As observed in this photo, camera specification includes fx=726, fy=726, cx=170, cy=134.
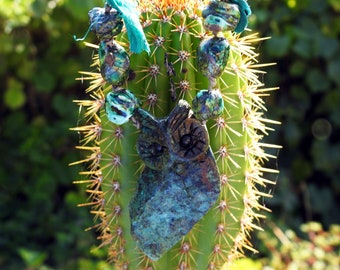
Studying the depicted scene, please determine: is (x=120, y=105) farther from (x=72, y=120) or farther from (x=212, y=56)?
(x=72, y=120)

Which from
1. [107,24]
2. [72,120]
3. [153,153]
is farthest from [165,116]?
[72,120]

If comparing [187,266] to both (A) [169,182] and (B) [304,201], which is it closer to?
(A) [169,182]

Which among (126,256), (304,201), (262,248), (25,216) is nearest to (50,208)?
(25,216)

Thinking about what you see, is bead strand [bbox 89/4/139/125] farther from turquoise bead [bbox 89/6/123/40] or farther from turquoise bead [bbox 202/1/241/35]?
turquoise bead [bbox 202/1/241/35]

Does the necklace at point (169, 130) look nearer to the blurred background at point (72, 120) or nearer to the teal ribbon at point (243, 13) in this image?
the teal ribbon at point (243, 13)

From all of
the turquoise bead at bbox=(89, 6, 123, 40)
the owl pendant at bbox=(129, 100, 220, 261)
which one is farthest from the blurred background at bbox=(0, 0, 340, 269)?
the turquoise bead at bbox=(89, 6, 123, 40)

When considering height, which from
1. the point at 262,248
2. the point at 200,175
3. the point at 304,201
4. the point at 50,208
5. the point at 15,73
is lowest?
the point at 304,201
